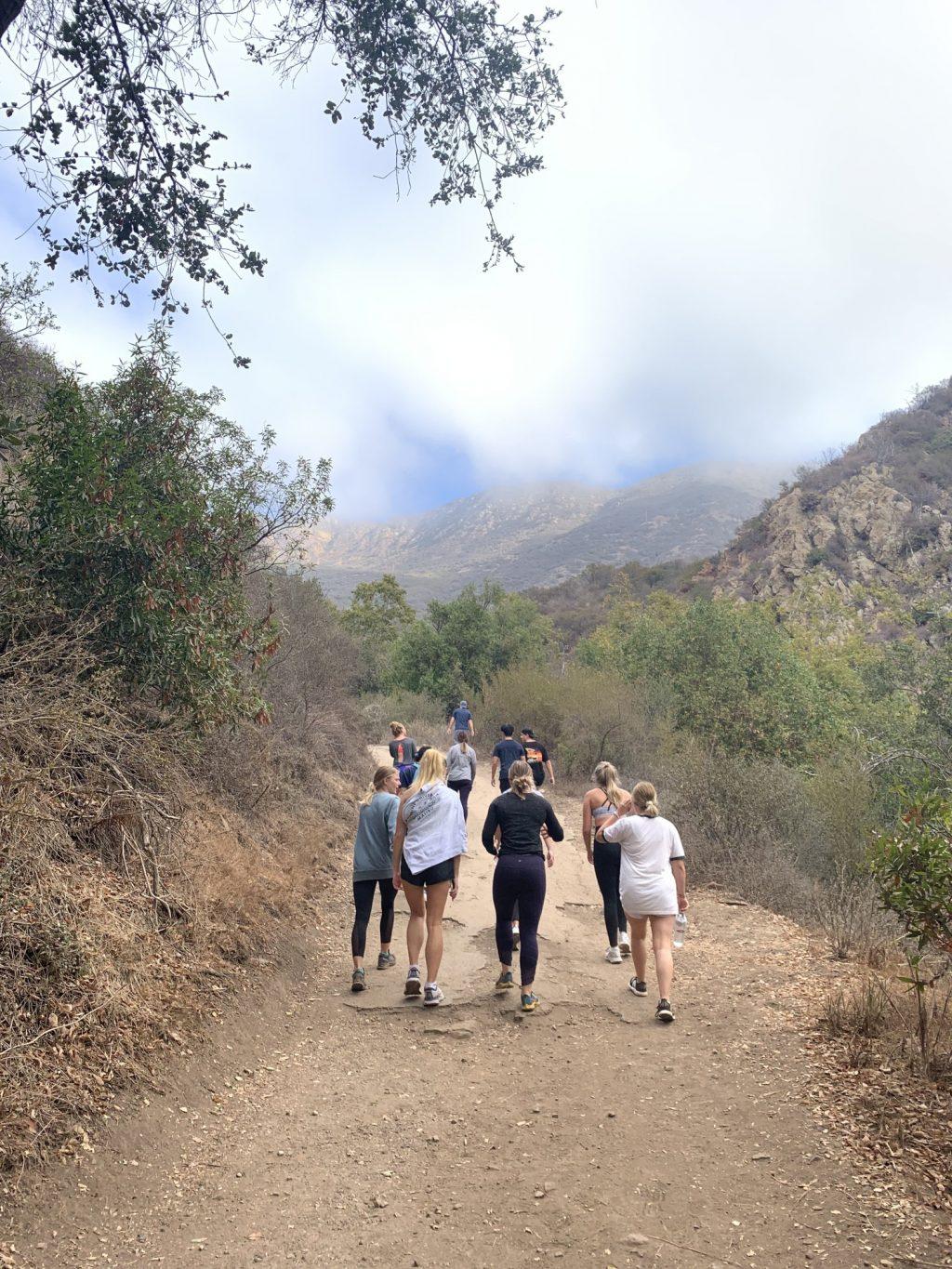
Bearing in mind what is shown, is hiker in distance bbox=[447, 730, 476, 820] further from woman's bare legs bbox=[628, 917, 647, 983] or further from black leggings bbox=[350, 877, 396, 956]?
woman's bare legs bbox=[628, 917, 647, 983]

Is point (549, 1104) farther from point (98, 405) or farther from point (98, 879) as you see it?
point (98, 405)

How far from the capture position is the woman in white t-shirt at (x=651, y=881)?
6180 millimetres

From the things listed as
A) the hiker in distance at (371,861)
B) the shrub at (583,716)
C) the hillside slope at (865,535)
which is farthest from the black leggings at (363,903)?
the hillside slope at (865,535)

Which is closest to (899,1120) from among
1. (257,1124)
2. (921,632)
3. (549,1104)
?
(549,1104)

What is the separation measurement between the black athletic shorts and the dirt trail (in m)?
1.00

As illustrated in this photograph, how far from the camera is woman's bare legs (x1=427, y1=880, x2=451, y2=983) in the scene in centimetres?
615

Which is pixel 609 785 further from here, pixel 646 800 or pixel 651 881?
pixel 651 881

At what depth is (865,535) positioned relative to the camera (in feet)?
148

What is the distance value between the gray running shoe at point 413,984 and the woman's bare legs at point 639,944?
1.74 metres

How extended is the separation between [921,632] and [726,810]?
29.6 m

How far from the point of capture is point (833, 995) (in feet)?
20.2

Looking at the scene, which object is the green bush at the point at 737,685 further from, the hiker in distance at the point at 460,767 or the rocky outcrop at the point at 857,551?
the rocky outcrop at the point at 857,551

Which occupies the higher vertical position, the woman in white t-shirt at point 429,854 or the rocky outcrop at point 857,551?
the rocky outcrop at point 857,551

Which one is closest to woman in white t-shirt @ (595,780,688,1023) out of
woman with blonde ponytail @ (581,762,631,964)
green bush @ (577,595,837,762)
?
woman with blonde ponytail @ (581,762,631,964)
